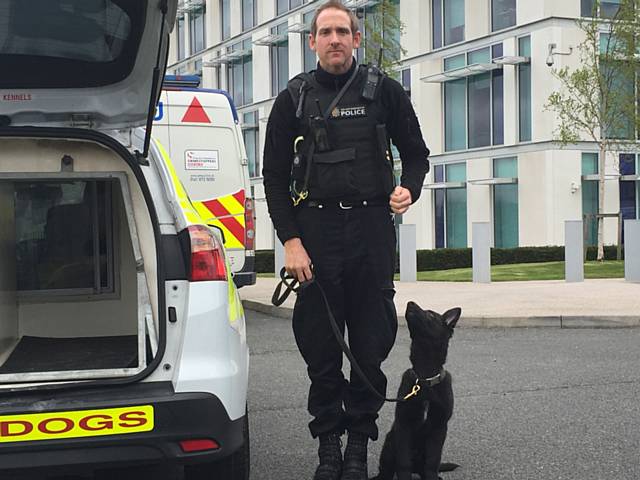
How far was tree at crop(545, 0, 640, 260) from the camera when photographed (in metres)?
22.9

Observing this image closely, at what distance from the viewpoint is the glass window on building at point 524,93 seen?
26438 millimetres

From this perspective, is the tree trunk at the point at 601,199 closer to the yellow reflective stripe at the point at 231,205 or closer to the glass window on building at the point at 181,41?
the yellow reflective stripe at the point at 231,205

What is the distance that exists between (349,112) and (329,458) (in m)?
1.57

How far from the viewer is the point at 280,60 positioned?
3816 cm

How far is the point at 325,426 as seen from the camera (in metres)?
4.14

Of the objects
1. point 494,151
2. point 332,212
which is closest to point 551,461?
point 332,212

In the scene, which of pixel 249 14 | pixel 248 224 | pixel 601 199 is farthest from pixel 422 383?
pixel 249 14

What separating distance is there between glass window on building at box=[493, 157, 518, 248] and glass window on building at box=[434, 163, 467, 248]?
4.04ft

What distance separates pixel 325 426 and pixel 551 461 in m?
1.15

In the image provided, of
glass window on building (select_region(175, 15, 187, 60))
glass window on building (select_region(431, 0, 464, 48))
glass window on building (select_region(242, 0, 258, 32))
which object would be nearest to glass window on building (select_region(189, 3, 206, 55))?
glass window on building (select_region(175, 15, 187, 60))

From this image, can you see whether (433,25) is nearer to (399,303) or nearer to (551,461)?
(399,303)

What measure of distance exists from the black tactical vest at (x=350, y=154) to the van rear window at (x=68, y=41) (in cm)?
99

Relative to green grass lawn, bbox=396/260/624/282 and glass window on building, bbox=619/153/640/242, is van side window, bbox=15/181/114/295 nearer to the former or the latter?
green grass lawn, bbox=396/260/624/282

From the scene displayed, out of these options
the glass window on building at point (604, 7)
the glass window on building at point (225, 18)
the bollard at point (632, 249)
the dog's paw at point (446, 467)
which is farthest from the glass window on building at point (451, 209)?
the dog's paw at point (446, 467)
